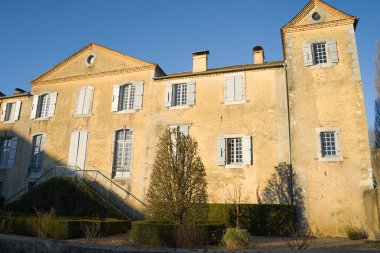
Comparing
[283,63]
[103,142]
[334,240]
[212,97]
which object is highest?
[283,63]

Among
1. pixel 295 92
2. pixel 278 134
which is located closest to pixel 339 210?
pixel 278 134

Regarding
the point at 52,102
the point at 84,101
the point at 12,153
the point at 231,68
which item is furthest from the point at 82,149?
the point at 231,68

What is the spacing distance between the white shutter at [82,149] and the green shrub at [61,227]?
545 cm

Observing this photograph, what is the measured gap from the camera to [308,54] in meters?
13.8

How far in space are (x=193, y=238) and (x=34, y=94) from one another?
15.2 meters

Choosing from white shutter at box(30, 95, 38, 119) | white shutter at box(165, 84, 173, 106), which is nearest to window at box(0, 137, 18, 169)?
white shutter at box(30, 95, 38, 119)

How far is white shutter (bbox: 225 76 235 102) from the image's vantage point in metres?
14.6

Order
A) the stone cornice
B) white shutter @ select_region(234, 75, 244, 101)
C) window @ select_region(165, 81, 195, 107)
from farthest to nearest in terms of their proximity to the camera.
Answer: the stone cornice, window @ select_region(165, 81, 195, 107), white shutter @ select_region(234, 75, 244, 101)

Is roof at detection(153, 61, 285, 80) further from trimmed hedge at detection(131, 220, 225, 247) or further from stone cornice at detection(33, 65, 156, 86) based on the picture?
trimmed hedge at detection(131, 220, 225, 247)

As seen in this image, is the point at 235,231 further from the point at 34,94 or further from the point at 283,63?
the point at 34,94

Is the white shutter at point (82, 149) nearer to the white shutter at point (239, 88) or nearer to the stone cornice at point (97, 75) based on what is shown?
the stone cornice at point (97, 75)

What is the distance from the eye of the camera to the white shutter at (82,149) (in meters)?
16.2

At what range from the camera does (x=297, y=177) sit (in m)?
12.3

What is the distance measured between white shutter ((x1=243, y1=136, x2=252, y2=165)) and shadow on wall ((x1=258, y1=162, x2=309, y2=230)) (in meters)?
1.15
